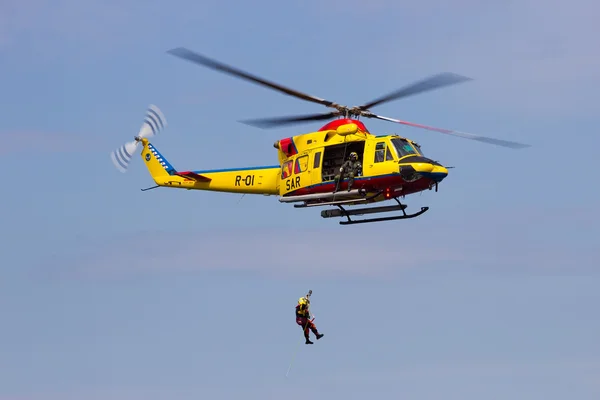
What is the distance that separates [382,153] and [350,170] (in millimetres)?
1257

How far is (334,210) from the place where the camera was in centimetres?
4228

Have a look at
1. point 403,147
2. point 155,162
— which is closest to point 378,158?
point 403,147

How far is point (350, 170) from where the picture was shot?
1606 inches

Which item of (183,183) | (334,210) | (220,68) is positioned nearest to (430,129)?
(334,210)

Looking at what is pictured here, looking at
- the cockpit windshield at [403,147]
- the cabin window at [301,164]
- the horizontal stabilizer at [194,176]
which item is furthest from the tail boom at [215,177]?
the cockpit windshield at [403,147]

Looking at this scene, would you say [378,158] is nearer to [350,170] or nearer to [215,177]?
[350,170]

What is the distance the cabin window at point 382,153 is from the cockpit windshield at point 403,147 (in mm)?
304

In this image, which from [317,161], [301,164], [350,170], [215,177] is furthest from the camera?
[215,177]

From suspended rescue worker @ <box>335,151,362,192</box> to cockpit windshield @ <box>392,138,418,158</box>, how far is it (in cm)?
140

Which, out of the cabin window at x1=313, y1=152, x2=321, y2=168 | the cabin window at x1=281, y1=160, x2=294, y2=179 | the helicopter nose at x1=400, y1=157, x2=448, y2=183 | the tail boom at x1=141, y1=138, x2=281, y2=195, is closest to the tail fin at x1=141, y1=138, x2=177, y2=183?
the tail boom at x1=141, y1=138, x2=281, y2=195

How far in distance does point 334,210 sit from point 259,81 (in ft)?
17.8

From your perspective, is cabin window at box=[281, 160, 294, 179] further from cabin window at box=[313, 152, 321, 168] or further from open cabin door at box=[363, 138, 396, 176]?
open cabin door at box=[363, 138, 396, 176]

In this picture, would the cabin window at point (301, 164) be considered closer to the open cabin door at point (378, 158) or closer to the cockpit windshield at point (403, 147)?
the open cabin door at point (378, 158)

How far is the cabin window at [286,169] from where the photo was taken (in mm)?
43000
